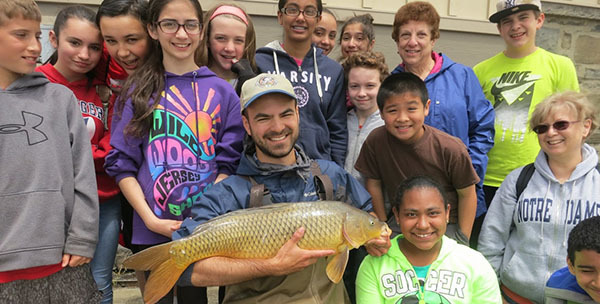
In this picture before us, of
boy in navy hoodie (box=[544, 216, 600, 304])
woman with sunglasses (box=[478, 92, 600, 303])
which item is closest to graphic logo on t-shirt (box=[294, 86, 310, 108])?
woman with sunglasses (box=[478, 92, 600, 303])

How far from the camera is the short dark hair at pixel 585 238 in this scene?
274 cm

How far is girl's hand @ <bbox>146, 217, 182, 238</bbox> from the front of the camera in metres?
2.98

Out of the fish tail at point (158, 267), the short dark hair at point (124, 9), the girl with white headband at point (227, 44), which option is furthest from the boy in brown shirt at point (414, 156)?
the short dark hair at point (124, 9)

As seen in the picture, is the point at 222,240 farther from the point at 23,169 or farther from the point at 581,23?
the point at 581,23

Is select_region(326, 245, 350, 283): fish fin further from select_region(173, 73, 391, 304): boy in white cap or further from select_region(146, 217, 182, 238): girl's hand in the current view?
select_region(146, 217, 182, 238): girl's hand

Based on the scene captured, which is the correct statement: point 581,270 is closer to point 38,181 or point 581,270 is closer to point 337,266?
point 337,266

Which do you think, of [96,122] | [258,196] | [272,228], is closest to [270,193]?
[258,196]

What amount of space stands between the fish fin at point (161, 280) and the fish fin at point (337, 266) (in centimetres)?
85

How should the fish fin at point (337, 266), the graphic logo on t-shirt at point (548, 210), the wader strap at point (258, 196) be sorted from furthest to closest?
the graphic logo on t-shirt at point (548, 210) < the wader strap at point (258, 196) < the fish fin at point (337, 266)

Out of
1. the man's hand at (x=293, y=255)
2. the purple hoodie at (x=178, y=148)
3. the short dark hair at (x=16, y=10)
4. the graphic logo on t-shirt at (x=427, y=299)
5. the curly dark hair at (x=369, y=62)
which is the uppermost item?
the short dark hair at (x=16, y=10)

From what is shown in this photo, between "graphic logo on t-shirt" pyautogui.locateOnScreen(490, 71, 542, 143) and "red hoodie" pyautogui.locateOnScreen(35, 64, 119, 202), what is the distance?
3132mm

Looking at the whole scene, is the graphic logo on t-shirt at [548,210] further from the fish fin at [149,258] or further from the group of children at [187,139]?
the fish fin at [149,258]

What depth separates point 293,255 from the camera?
2629mm

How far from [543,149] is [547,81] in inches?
36.8
